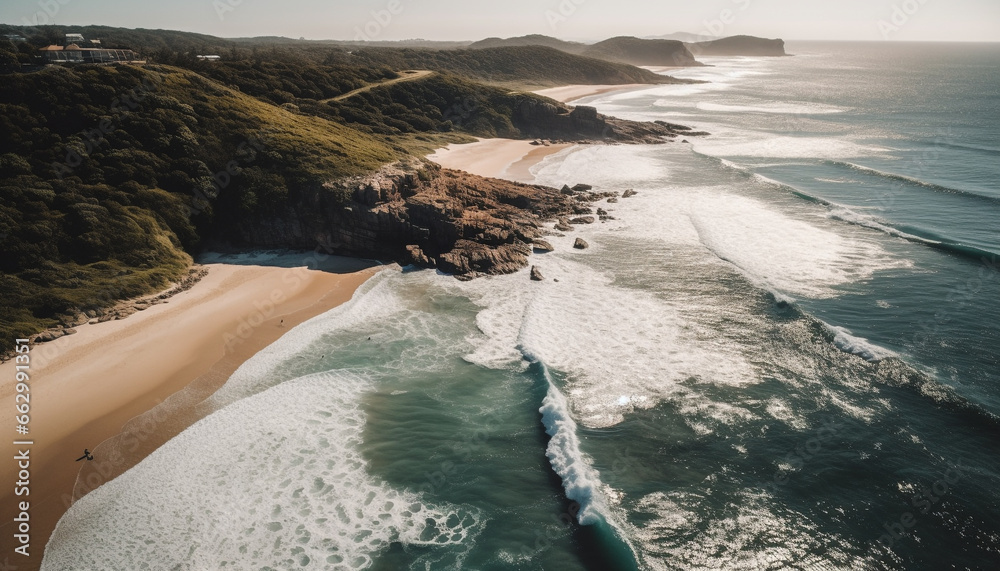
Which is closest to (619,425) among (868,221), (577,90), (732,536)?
(732,536)

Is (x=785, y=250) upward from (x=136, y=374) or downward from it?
upward

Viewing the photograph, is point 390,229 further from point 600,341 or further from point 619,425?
point 619,425

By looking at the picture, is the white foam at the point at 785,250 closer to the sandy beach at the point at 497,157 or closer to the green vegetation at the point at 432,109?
the sandy beach at the point at 497,157

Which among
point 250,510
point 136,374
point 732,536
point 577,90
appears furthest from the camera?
point 577,90

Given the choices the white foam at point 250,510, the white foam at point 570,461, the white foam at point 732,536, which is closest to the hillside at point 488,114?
the white foam at point 570,461

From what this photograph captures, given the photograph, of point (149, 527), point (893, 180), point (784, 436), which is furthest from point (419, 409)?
point (893, 180)

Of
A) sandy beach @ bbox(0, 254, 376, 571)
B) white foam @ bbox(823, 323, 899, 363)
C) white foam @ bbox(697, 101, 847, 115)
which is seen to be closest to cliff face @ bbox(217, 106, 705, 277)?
sandy beach @ bbox(0, 254, 376, 571)

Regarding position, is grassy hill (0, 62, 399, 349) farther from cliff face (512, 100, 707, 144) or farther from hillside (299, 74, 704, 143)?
cliff face (512, 100, 707, 144)
